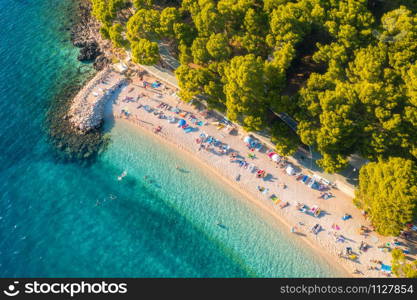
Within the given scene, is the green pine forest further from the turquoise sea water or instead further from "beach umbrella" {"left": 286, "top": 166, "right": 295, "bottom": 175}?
the turquoise sea water

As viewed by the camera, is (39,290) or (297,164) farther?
(297,164)

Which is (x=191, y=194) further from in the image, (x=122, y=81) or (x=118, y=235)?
(x=122, y=81)

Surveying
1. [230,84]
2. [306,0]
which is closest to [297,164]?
[230,84]

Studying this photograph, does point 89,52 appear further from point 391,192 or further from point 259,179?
point 391,192

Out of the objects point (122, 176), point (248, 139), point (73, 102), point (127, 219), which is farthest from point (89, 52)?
point (248, 139)

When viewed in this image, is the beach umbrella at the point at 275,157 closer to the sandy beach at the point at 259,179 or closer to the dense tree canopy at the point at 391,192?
the sandy beach at the point at 259,179

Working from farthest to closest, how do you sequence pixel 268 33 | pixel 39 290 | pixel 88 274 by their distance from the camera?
pixel 268 33, pixel 88 274, pixel 39 290

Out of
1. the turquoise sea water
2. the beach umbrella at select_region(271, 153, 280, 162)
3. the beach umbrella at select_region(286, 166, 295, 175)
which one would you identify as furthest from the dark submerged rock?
the beach umbrella at select_region(286, 166, 295, 175)
